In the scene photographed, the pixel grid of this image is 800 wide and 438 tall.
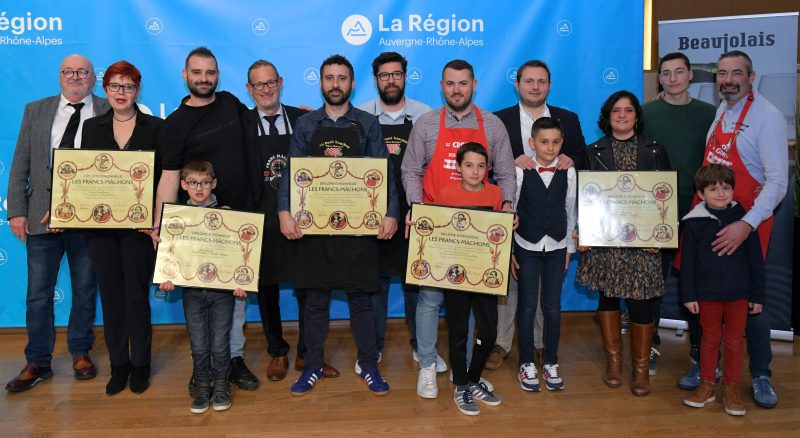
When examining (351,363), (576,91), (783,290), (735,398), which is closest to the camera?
(735,398)

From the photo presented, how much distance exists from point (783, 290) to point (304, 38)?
149 inches

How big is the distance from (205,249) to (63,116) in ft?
4.44

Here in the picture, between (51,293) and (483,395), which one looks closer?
(483,395)

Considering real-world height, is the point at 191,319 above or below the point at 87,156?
below

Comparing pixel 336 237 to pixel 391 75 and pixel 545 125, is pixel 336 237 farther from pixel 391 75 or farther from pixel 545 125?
pixel 545 125

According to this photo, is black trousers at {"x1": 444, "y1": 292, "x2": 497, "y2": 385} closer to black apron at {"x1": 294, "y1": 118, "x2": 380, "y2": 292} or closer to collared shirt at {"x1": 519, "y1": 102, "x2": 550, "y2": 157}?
black apron at {"x1": 294, "y1": 118, "x2": 380, "y2": 292}

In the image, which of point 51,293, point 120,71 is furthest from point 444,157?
point 51,293

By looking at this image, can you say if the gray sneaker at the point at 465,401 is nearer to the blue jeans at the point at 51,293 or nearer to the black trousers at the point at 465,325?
the black trousers at the point at 465,325

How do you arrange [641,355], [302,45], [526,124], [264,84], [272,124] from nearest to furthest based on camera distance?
[641,355] < [264,84] < [272,124] < [526,124] < [302,45]

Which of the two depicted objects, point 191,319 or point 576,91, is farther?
point 576,91

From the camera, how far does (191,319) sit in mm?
2951

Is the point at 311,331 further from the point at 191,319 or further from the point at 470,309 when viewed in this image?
the point at 470,309

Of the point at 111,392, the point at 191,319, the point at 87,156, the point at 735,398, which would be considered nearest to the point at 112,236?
the point at 87,156

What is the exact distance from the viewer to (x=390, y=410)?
295 centimetres
